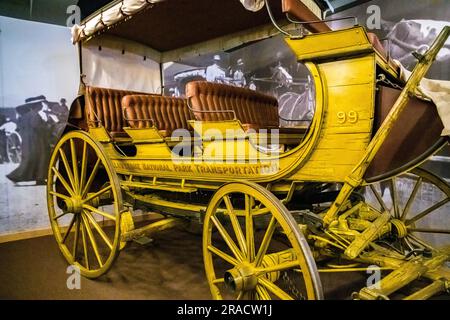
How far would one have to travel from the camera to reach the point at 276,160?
73.0 inches

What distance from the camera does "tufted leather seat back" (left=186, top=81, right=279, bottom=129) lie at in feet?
9.50

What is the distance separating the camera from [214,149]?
2133mm

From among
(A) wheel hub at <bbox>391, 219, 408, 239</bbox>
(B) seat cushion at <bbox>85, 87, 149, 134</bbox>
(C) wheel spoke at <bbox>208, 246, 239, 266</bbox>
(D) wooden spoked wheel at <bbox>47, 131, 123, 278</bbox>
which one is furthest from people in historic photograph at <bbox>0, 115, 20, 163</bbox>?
(A) wheel hub at <bbox>391, 219, 408, 239</bbox>

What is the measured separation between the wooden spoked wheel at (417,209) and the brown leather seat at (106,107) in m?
2.44

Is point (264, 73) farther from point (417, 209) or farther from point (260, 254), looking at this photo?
point (260, 254)

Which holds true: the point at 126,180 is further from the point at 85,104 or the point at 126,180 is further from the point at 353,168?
the point at 353,168

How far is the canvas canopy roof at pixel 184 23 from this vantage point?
261 centimetres

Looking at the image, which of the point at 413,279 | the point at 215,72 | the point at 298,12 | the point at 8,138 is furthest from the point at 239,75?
the point at 413,279

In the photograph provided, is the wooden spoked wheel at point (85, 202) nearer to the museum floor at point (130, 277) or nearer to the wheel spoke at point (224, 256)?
the museum floor at point (130, 277)

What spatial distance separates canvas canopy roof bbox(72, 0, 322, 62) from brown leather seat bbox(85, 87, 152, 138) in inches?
19.9

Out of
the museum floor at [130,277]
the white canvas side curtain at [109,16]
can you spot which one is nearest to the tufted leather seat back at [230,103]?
the white canvas side curtain at [109,16]

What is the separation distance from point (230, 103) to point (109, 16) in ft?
4.20

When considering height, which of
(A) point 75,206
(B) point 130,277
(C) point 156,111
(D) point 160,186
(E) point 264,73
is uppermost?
(E) point 264,73
